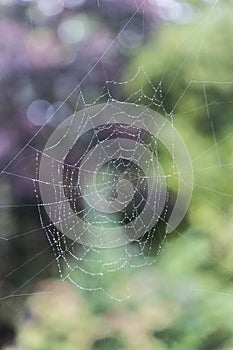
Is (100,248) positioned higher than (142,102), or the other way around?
(142,102)

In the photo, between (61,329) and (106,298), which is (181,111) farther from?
(61,329)

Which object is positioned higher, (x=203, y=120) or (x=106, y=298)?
(x=203, y=120)

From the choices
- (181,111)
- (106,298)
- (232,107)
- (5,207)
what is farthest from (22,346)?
(232,107)

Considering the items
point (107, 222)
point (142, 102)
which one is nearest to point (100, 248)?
point (107, 222)

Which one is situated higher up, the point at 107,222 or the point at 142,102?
the point at 142,102

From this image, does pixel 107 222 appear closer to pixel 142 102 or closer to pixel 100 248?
pixel 100 248
